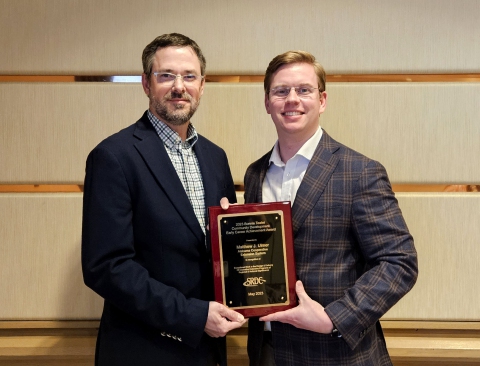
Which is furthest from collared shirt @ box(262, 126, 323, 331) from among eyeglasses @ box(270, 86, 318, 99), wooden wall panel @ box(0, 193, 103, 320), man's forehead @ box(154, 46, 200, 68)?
wooden wall panel @ box(0, 193, 103, 320)

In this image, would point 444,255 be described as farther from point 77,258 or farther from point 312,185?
point 77,258

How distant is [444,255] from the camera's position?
220 cm

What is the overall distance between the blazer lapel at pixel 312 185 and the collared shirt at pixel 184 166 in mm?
309

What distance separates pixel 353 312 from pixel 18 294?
153cm

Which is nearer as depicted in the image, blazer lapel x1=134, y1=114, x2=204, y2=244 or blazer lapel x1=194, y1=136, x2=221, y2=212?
blazer lapel x1=134, y1=114, x2=204, y2=244

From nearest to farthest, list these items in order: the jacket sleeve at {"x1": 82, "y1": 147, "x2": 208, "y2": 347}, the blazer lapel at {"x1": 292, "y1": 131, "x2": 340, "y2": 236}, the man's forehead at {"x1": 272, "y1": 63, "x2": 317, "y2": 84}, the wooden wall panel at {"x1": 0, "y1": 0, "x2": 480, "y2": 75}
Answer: the jacket sleeve at {"x1": 82, "y1": 147, "x2": 208, "y2": 347}
the blazer lapel at {"x1": 292, "y1": 131, "x2": 340, "y2": 236}
the man's forehead at {"x1": 272, "y1": 63, "x2": 317, "y2": 84}
the wooden wall panel at {"x1": 0, "y1": 0, "x2": 480, "y2": 75}

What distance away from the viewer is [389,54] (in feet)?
7.16

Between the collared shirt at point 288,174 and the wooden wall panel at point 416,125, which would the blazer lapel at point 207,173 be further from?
the wooden wall panel at point 416,125

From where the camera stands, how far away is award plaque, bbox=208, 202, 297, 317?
5.03 ft

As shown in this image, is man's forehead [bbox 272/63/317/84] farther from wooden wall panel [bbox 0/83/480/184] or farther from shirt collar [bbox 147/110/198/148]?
wooden wall panel [bbox 0/83/480/184]

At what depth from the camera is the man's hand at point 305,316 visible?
4.84ft

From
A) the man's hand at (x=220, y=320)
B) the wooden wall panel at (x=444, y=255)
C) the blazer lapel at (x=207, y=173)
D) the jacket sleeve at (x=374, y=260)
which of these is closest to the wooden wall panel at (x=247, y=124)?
the wooden wall panel at (x=444, y=255)

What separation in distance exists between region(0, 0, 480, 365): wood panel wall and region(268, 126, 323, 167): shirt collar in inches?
19.1

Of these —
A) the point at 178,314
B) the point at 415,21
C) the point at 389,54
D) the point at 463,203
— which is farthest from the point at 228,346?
the point at 415,21
